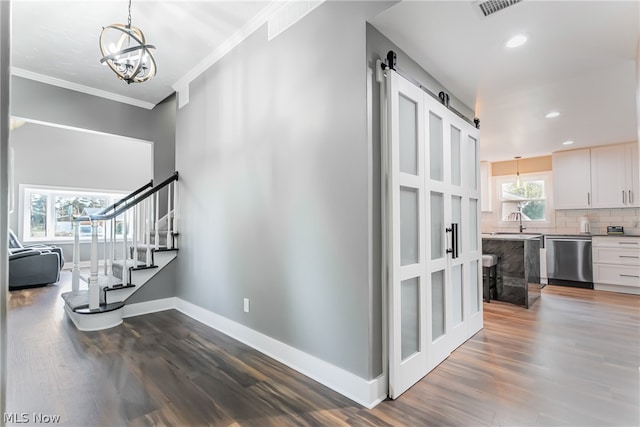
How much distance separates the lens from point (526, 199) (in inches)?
250

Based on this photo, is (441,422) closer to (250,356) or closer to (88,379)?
(250,356)

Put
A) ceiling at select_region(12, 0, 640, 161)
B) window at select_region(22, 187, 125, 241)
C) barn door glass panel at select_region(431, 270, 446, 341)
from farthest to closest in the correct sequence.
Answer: window at select_region(22, 187, 125, 241) → barn door glass panel at select_region(431, 270, 446, 341) → ceiling at select_region(12, 0, 640, 161)

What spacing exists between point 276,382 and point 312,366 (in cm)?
27

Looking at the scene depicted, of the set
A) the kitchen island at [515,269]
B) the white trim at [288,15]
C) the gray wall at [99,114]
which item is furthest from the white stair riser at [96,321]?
the kitchen island at [515,269]

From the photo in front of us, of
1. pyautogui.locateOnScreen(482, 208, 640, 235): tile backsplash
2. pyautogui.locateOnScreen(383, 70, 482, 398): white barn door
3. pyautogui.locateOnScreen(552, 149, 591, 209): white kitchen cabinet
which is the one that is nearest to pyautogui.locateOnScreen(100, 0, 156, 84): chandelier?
pyautogui.locateOnScreen(383, 70, 482, 398): white barn door

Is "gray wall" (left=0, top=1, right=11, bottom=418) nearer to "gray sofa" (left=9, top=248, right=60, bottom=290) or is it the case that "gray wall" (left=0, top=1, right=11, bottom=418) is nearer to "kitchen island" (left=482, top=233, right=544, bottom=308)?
"kitchen island" (left=482, top=233, right=544, bottom=308)

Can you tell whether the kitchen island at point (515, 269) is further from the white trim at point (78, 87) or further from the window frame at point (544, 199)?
the white trim at point (78, 87)

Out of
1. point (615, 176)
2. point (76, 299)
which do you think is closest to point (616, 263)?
point (615, 176)

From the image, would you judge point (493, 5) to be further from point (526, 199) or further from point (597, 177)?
point (526, 199)

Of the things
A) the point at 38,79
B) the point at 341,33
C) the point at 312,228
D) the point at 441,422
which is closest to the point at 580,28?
the point at 341,33

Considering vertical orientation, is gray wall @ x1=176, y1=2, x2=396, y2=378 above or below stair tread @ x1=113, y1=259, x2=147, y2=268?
above

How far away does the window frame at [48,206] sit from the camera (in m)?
6.94

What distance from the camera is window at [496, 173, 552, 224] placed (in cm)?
627

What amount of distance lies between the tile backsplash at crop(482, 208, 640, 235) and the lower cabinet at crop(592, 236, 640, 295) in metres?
0.60
